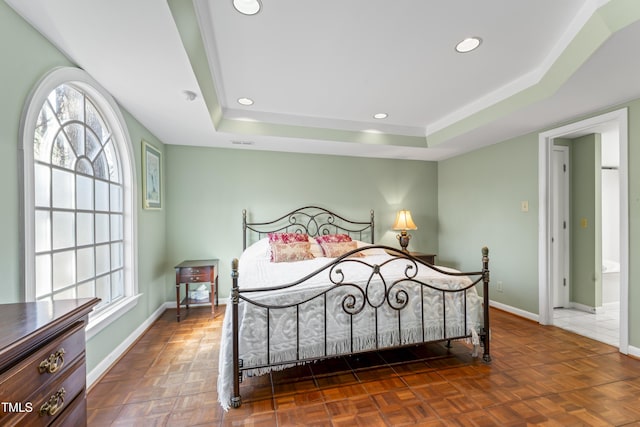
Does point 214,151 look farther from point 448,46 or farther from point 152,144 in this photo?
point 448,46

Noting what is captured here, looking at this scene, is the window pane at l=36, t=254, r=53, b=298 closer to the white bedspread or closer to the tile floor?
the white bedspread

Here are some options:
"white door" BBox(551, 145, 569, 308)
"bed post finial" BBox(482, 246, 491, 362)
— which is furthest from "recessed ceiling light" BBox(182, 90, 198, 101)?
"white door" BBox(551, 145, 569, 308)

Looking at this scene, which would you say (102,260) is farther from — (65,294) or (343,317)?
(343,317)

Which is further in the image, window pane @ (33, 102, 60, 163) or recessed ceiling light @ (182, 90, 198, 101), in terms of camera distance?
recessed ceiling light @ (182, 90, 198, 101)

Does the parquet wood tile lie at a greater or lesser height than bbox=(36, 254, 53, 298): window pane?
lesser

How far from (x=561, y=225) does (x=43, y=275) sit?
5.26 m

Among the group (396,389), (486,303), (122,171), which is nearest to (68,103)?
(122,171)

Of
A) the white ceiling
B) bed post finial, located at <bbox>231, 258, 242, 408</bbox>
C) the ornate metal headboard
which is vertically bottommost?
bed post finial, located at <bbox>231, 258, 242, 408</bbox>

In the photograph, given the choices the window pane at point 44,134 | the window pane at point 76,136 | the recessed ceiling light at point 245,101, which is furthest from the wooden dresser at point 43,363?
the recessed ceiling light at point 245,101

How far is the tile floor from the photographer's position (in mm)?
2807

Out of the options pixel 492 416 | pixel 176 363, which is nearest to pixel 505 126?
pixel 492 416

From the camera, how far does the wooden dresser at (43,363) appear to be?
74cm

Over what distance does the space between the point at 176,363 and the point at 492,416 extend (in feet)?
7.72

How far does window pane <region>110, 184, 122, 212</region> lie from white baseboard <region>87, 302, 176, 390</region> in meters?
1.22
